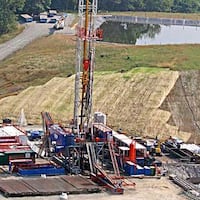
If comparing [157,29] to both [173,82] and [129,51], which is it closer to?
[129,51]

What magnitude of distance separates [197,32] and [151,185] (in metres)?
86.2

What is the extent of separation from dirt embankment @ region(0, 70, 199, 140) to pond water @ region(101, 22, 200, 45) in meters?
41.5

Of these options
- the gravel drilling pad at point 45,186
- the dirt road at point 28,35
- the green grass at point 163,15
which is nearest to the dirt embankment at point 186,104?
the gravel drilling pad at point 45,186

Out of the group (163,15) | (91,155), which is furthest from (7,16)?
(91,155)

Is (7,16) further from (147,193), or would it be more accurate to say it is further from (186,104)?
(147,193)

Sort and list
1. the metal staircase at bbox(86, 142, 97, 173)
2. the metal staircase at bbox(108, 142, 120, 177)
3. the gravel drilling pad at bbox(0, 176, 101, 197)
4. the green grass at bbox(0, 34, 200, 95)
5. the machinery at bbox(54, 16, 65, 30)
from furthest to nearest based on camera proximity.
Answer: the machinery at bbox(54, 16, 65, 30)
the green grass at bbox(0, 34, 200, 95)
the metal staircase at bbox(86, 142, 97, 173)
the metal staircase at bbox(108, 142, 120, 177)
the gravel drilling pad at bbox(0, 176, 101, 197)

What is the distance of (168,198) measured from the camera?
134 ft

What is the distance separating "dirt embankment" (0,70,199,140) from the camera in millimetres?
56562

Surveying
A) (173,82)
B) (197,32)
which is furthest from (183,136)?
(197,32)

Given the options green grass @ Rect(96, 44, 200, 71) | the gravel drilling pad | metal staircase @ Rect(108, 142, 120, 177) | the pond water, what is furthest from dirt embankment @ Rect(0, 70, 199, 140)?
the pond water

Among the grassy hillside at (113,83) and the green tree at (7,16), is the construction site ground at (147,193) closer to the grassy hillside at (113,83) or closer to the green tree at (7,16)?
the grassy hillside at (113,83)

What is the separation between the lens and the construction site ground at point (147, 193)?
40250 mm

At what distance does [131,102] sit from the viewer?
60312 mm

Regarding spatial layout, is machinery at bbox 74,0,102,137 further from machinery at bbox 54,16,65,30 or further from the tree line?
machinery at bbox 54,16,65,30
